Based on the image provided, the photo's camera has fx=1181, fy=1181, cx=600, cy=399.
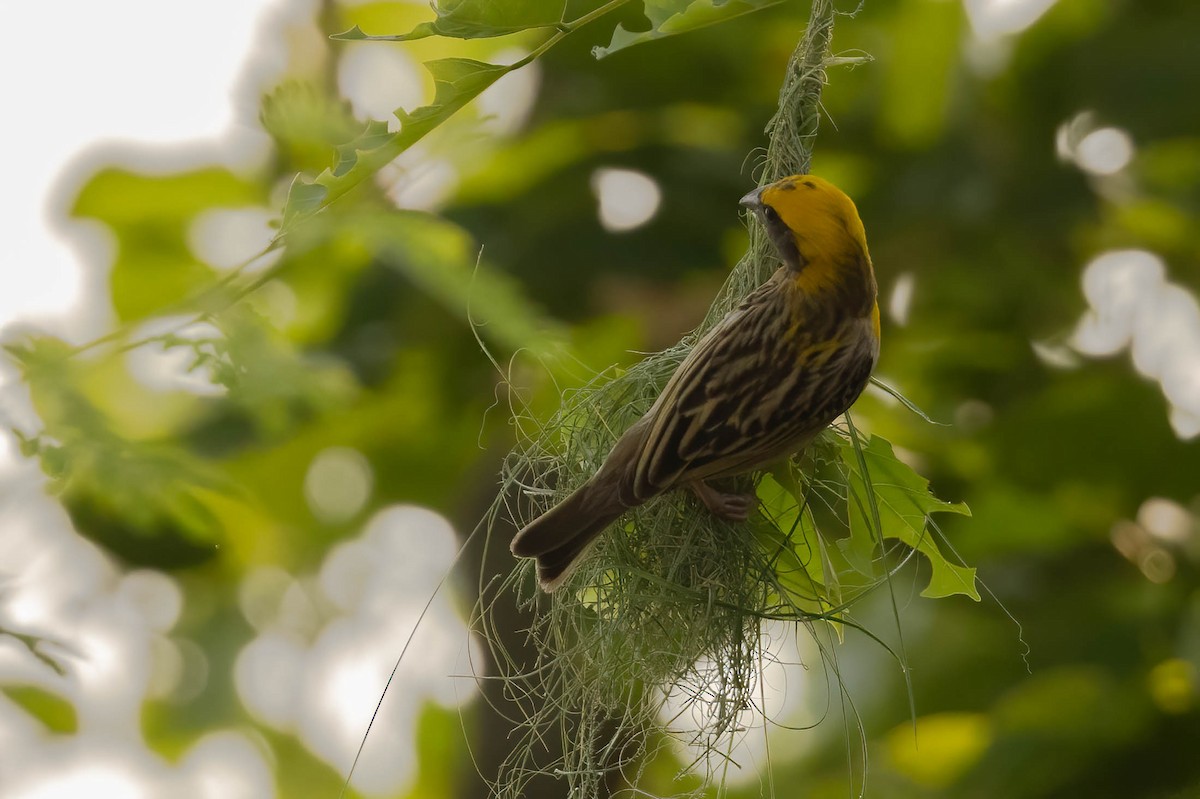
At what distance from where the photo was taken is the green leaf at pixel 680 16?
105cm

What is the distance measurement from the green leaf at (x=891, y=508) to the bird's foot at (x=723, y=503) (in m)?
0.15

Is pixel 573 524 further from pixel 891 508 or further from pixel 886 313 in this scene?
pixel 886 313

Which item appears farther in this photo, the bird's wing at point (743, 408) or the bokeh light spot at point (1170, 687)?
the bokeh light spot at point (1170, 687)

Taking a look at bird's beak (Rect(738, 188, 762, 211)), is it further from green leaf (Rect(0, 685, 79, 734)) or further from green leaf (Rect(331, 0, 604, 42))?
green leaf (Rect(0, 685, 79, 734))

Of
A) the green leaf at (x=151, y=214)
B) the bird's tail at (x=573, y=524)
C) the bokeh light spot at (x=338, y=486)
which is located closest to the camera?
the bird's tail at (x=573, y=524)

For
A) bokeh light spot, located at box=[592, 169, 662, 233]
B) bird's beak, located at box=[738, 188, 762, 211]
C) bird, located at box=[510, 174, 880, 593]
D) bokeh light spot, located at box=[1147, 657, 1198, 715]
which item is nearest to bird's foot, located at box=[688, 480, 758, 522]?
bird, located at box=[510, 174, 880, 593]

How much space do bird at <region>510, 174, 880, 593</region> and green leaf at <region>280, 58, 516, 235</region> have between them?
1.27 feet

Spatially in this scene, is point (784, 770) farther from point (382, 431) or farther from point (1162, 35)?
point (1162, 35)

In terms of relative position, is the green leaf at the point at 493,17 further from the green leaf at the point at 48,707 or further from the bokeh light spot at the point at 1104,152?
the bokeh light spot at the point at 1104,152

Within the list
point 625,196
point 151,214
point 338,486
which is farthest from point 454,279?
point 338,486

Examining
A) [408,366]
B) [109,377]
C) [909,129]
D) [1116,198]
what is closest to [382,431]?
[408,366]

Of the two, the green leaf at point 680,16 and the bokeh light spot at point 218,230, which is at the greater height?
the bokeh light spot at point 218,230

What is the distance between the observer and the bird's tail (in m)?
1.33

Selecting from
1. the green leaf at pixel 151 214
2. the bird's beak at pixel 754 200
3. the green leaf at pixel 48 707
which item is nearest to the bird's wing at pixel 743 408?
the bird's beak at pixel 754 200
